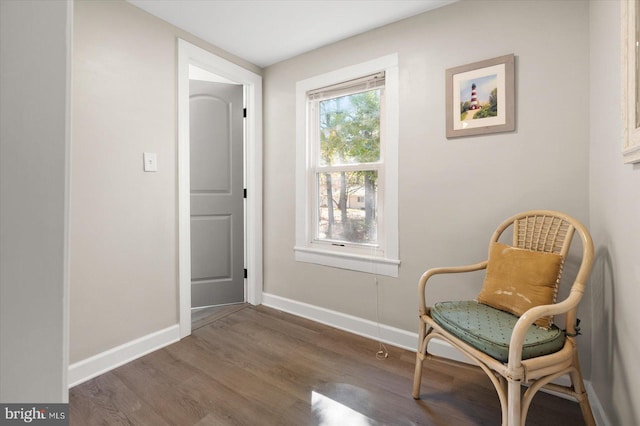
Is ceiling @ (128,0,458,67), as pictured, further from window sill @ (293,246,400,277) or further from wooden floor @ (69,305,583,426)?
wooden floor @ (69,305,583,426)

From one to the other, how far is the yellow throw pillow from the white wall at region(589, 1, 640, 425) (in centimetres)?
22

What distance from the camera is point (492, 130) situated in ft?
5.90

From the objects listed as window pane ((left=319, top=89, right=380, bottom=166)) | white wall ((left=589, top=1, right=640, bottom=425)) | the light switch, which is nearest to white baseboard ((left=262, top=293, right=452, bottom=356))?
white wall ((left=589, top=1, right=640, bottom=425))

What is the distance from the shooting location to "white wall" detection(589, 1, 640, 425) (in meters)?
1.06

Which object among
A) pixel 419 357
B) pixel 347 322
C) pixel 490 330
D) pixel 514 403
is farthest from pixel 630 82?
pixel 347 322

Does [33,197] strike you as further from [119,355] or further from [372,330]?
[372,330]

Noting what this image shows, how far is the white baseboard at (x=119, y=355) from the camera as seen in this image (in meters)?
1.74

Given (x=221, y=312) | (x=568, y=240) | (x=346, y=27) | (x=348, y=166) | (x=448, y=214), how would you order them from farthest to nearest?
1. (x=221, y=312)
2. (x=348, y=166)
3. (x=346, y=27)
4. (x=448, y=214)
5. (x=568, y=240)

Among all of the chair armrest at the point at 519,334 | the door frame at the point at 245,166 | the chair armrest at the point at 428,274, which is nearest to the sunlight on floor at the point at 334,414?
the chair armrest at the point at 428,274

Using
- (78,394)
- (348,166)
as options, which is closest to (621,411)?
(348,166)

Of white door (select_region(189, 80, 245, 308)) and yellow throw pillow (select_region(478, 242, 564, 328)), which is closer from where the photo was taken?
yellow throw pillow (select_region(478, 242, 564, 328))

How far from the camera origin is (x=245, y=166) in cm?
295

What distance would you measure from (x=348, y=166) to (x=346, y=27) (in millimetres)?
1058

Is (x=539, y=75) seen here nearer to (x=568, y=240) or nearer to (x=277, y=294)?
(x=568, y=240)
